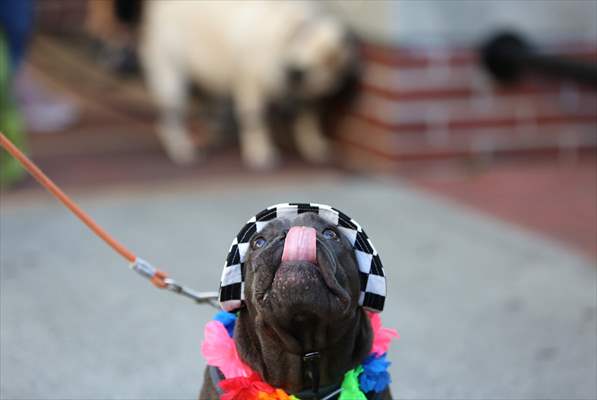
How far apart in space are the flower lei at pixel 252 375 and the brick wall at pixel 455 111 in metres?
4.34

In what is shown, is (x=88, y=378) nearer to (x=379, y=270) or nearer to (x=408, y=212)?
(x=379, y=270)

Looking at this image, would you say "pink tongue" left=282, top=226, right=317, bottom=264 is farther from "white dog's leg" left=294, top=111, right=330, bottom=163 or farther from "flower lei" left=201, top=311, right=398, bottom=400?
"white dog's leg" left=294, top=111, right=330, bottom=163

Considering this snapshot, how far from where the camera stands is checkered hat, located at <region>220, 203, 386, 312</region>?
261cm

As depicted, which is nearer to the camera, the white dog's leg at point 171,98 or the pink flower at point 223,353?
the pink flower at point 223,353

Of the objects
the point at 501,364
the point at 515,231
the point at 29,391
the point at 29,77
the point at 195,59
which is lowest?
the point at 29,391

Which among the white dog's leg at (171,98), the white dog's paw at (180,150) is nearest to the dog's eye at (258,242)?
the white dog's paw at (180,150)

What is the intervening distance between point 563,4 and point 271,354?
17.8 ft

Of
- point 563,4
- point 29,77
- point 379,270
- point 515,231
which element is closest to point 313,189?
point 515,231

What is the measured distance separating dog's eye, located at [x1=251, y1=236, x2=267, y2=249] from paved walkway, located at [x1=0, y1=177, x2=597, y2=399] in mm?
1380

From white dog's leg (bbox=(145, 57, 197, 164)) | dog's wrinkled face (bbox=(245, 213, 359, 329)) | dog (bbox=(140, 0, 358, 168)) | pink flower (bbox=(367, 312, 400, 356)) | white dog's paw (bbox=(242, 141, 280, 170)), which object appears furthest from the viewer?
white dog's leg (bbox=(145, 57, 197, 164))

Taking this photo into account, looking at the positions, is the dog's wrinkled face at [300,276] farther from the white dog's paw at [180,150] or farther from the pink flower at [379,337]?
the white dog's paw at [180,150]

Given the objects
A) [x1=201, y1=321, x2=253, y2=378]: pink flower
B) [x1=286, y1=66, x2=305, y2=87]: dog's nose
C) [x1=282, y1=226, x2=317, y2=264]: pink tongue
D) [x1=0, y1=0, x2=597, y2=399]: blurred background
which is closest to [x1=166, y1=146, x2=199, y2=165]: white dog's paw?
[x1=0, y1=0, x2=597, y2=399]: blurred background

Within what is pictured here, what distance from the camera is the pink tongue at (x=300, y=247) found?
2.34 metres

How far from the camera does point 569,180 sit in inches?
272
